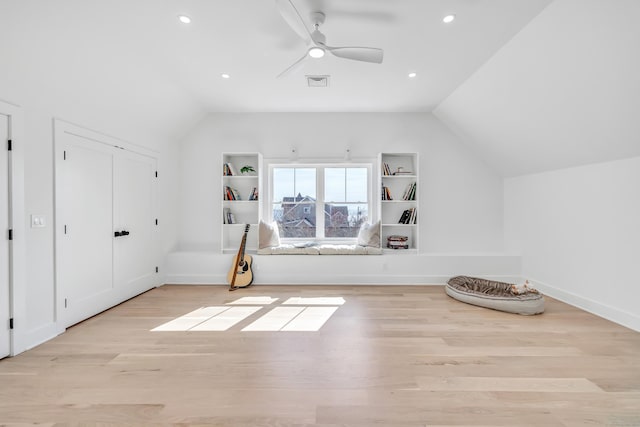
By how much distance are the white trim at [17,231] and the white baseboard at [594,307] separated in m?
5.50

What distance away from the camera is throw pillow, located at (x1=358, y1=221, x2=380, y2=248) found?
4.38 m

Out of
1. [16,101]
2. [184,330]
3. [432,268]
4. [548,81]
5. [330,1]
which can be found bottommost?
[184,330]

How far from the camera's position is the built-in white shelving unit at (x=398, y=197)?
449 centimetres

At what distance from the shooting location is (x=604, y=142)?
108 inches

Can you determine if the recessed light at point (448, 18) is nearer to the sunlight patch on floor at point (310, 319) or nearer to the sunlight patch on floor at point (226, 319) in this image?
the sunlight patch on floor at point (310, 319)

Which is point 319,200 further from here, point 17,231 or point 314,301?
point 17,231

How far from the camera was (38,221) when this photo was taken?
96.2 inches

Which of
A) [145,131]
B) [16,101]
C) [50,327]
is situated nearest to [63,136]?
[16,101]

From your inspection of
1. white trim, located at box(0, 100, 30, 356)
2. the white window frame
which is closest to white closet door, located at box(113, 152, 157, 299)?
white trim, located at box(0, 100, 30, 356)

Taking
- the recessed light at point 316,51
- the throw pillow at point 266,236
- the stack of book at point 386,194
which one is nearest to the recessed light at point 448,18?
the recessed light at point 316,51

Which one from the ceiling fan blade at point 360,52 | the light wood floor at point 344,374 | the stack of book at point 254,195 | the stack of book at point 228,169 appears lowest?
the light wood floor at point 344,374

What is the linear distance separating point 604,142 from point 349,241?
10.7 ft

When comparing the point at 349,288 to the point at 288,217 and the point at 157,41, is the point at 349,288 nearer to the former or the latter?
the point at 288,217

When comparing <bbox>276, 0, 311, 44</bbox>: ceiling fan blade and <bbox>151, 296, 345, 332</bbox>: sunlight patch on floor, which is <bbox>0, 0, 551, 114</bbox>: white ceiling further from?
<bbox>151, 296, 345, 332</bbox>: sunlight patch on floor
